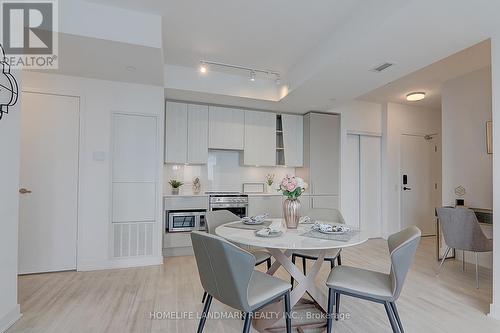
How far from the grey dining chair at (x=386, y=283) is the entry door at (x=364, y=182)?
3244 mm

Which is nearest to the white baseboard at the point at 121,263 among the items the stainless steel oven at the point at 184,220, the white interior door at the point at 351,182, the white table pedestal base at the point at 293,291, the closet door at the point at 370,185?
the stainless steel oven at the point at 184,220

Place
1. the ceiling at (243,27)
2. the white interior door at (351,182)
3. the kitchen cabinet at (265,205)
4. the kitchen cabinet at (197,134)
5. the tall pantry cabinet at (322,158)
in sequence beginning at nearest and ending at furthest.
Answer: the ceiling at (243,27)
the kitchen cabinet at (197,134)
the kitchen cabinet at (265,205)
the tall pantry cabinet at (322,158)
the white interior door at (351,182)

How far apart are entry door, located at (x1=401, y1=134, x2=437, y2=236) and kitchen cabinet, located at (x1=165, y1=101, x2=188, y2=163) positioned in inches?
167

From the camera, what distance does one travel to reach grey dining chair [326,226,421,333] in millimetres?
1594

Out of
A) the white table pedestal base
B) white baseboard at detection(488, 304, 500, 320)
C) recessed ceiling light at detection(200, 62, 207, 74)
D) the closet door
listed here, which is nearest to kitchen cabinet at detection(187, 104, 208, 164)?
recessed ceiling light at detection(200, 62, 207, 74)

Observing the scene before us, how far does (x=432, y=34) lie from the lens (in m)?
2.13

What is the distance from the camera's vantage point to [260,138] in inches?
177

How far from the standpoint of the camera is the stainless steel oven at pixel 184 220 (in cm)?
375

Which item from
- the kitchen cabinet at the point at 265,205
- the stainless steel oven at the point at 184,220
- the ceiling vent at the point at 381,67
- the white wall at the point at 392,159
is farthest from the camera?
the white wall at the point at 392,159

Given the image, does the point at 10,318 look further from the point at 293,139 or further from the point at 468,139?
the point at 468,139

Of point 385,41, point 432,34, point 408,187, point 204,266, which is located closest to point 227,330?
point 204,266

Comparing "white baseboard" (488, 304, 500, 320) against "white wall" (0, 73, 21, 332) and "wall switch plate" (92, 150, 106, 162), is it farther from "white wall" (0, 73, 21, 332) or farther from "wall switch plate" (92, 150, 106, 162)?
"wall switch plate" (92, 150, 106, 162)

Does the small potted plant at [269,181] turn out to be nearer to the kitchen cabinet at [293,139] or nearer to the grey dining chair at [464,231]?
the kitchen cabinet at [293,139]

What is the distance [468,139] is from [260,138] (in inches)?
120
